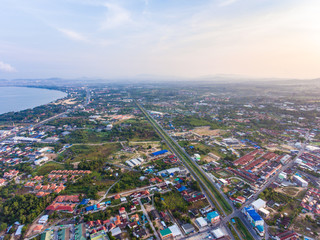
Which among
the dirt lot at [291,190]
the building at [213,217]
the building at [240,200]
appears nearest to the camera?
the building at [213,217]

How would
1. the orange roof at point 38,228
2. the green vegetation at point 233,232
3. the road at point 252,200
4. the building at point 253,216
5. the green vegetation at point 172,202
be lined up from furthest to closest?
1. the green vegetation at point 172,202
2. the road at point 252,200
3. the building at point 253,216
4. the orange roof at point 38,228
5. the green vegetation at point 233,232

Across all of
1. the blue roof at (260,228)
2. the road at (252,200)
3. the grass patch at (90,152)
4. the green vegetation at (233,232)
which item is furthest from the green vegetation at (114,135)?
the blue roof at (260,228)

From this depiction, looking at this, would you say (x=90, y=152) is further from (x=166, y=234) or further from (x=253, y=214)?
(x=253, y=214)

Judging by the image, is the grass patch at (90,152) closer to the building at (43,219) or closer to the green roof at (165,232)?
the building at (43,219)

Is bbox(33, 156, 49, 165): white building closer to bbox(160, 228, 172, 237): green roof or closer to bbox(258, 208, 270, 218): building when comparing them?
bbox(160, 228, 172, 237): green roof

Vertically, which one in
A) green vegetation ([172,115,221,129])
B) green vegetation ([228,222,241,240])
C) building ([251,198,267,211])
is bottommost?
green vegetation ([228,222,241,240])

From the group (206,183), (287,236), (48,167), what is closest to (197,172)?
→ (206,183)

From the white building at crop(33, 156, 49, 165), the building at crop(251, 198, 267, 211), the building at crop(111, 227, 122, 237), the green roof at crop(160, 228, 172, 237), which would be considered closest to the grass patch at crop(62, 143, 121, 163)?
the white building at crop(33, 156, 49, 165)
